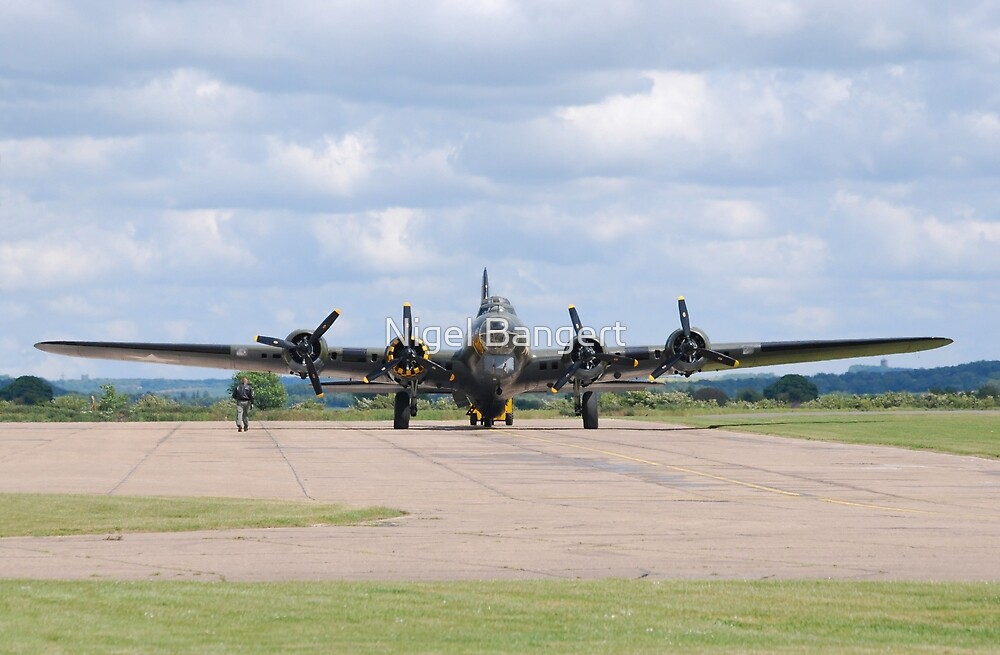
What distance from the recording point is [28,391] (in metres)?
120

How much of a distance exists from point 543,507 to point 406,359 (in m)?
32.2

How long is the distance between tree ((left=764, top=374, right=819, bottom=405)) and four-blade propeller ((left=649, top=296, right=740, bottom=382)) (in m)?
70.4

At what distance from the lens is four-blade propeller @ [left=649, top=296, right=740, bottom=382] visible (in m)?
54.2

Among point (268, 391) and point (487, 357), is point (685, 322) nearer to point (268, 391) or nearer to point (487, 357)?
point (487, 357)

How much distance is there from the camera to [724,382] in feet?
595

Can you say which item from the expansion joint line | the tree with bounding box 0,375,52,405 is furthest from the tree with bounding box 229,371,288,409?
the expansion joint line

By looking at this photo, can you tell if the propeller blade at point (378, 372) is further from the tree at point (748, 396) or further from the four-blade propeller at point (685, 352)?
the tree at point (748, 396)

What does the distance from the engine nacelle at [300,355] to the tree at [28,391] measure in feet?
221

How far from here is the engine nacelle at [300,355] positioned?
173ft

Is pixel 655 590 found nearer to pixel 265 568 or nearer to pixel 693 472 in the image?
pixel 265 568

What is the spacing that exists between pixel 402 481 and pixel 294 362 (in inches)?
1079

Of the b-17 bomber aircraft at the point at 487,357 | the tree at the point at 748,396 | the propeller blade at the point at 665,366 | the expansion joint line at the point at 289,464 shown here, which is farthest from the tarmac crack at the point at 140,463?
the tree at the point at 748,396

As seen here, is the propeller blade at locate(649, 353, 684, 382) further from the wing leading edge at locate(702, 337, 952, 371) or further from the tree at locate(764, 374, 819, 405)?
the tree at locate(764, 374, 819, 405)

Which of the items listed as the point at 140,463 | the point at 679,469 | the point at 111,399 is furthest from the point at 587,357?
the point at 111,399
